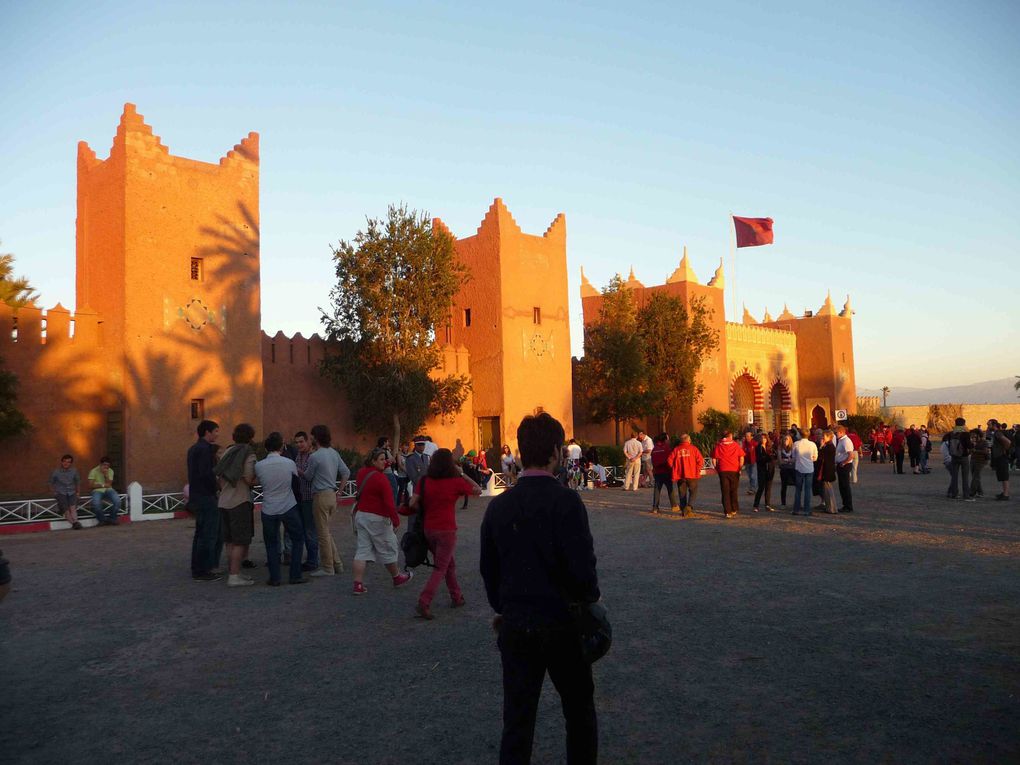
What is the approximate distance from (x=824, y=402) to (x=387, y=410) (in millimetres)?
30528

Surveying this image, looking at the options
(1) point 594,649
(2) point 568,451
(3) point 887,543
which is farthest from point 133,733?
(2) point 568,451

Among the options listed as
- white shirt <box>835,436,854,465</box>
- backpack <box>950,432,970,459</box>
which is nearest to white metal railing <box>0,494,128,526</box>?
white shirt <box>835,436,854,465</box>

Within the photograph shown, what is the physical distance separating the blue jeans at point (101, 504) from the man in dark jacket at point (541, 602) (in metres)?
15.3

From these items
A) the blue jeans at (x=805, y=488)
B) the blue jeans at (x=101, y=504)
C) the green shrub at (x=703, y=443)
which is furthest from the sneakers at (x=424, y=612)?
the green shrub at (x=703, y=443)

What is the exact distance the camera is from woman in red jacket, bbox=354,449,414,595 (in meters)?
8.59

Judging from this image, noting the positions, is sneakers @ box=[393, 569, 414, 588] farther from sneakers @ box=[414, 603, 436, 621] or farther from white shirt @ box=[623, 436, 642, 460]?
white shirt @ box=[623, 436, 642, 460]

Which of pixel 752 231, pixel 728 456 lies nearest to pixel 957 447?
pixel 728 456

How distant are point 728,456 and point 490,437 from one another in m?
13.3

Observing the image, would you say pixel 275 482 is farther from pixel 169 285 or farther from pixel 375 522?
pixel 169 285

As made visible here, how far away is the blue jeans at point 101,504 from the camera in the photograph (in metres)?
16.4

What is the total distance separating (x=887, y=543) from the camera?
35.7 feet

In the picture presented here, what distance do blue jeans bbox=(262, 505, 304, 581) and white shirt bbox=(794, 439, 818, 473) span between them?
910cm

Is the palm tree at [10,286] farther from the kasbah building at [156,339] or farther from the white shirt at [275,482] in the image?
the white shirt at [275,482]

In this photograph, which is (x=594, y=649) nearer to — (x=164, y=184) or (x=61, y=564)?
(x=61, y=564)
